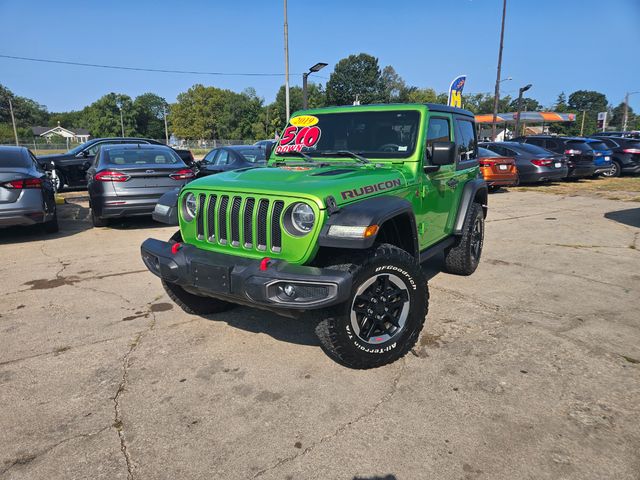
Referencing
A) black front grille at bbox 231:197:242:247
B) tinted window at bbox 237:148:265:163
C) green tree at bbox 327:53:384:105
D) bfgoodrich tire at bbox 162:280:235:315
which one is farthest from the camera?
green tree at bbox 327:53:384:105

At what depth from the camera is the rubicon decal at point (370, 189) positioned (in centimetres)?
296

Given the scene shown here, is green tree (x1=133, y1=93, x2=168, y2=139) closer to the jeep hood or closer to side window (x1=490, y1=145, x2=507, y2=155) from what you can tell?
side window (x1=490, y1=145, x2=507, y2=155)

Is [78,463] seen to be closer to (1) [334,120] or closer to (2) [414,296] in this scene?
(2) [414,296]

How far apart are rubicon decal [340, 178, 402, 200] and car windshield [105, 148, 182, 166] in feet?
18.5

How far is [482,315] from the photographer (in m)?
4.05

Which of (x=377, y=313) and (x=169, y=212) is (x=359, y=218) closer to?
(x=377, y=313)

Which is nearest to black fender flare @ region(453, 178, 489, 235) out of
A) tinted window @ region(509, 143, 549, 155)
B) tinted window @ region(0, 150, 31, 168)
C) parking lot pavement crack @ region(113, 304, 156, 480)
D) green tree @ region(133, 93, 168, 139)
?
parking lot pavement crack @ region(113, 304, 156, 480)

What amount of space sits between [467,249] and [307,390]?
288 centimetres

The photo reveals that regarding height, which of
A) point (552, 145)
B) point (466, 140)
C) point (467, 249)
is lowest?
point (467, 249)

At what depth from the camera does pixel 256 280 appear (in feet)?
8.74

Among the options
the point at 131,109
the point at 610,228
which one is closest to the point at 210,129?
the point at 131,109

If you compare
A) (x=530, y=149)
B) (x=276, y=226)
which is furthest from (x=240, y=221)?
(x=530, y=149)

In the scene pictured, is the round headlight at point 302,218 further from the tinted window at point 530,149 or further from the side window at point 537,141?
the side window at point 537,141

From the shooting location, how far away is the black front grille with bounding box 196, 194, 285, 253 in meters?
2.90
